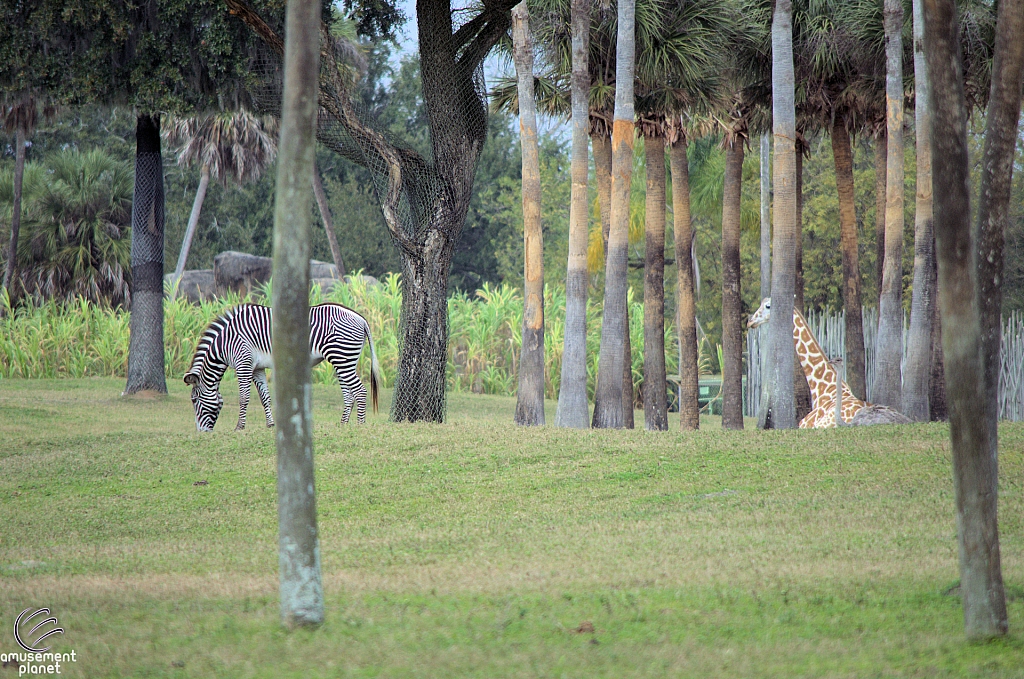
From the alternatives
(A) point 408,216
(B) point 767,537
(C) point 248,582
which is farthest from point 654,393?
(C) point 248,582

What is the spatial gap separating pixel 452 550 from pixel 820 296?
29.7 metres

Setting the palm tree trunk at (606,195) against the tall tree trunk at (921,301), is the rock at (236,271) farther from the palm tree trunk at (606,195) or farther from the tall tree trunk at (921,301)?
the tall tree trunk at (921,301)

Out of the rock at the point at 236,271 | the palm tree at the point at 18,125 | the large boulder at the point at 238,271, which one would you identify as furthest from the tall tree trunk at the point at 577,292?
the rock at the point at 236,271

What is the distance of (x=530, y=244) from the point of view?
15766 millimetres

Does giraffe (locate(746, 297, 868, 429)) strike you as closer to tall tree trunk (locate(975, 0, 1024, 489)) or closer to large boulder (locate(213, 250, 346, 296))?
tall tree trunk (locate(975, 0, 1024, 489))

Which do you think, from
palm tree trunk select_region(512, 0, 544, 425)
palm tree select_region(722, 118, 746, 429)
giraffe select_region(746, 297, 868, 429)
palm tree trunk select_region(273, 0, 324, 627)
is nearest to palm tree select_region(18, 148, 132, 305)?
palm tree trunk select_region(512, 0, 544, 425)

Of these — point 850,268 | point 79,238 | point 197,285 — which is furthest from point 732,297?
point 79,238

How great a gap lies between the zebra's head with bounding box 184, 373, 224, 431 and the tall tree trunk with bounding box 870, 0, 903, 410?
34.1ft

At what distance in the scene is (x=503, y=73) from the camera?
17734 millimetres

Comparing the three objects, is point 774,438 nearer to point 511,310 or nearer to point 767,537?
point 767,537

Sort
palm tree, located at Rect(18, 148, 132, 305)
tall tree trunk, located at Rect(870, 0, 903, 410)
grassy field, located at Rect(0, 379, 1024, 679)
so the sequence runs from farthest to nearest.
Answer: palm tree, located at Rect(18, 148, 132, 305), tall tree trunk, located at Rect(870, 0, 903, 410), grassy field, located at Rect(0, 379, 1024, 679)

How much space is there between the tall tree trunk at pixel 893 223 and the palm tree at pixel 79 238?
2380cm

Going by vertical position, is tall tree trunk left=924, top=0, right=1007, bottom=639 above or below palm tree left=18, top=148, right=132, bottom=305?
below

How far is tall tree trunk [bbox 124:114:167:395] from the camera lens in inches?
816
